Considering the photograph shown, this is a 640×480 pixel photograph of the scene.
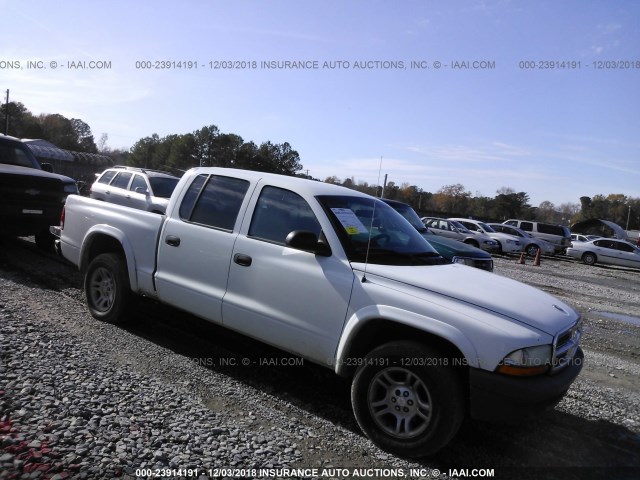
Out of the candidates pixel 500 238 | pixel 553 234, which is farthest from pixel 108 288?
pixel 553 234

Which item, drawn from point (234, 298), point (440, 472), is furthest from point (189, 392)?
point (440, 472)

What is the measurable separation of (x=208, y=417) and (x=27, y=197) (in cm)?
693

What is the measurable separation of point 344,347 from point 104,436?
1767 mm

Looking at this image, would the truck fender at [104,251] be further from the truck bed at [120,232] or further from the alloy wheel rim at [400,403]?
the alloy wheel rim at [400,403]

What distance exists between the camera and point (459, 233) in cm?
2292

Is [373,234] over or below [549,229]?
below

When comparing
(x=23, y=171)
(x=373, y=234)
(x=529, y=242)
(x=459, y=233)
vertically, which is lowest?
(x=529, y=242)

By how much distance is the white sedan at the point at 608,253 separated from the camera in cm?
2492

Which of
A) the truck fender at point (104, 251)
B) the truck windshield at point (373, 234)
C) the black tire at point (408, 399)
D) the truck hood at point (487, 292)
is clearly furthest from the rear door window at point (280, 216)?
the truck fender at point (104, 251)

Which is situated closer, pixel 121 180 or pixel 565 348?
pixel 565 348

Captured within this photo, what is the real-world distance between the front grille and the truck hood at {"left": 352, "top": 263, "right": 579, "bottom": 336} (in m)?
0.07

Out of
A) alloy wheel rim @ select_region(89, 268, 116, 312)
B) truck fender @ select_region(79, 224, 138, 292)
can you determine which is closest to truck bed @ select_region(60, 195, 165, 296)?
truck fender @ select_region(79, 224, 138, 292)

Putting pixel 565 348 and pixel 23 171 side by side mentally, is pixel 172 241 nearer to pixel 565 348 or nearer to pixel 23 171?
pixel 565 348

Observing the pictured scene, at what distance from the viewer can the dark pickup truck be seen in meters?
8.27
